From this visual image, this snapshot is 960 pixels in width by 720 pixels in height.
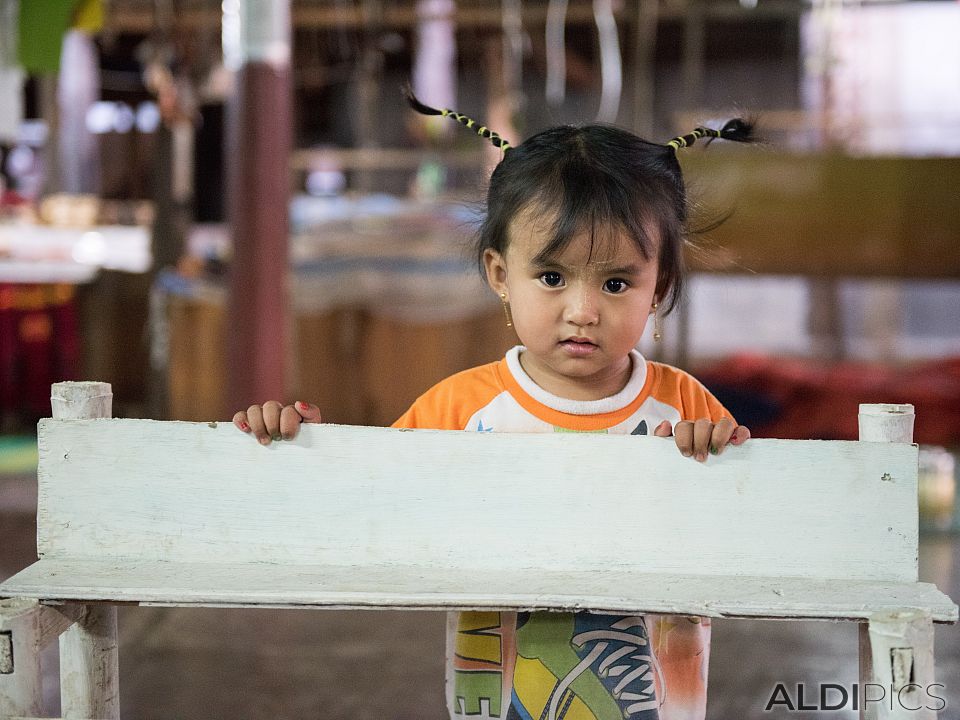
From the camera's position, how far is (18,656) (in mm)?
1055

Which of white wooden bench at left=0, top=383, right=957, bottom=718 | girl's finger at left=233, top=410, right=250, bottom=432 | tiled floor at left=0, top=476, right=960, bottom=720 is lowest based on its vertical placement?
tiled floor at left=0, top=476, right=960, bottom=720

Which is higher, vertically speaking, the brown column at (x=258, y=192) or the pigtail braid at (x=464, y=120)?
the brown column at (x=258, y=192)

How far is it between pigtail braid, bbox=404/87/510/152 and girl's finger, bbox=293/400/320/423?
17.4 inches

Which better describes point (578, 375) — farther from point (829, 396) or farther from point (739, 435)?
point (829, 396)

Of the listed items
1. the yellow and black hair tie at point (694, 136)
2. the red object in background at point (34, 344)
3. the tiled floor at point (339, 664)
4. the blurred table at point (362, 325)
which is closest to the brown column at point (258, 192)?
the blurred table at point (362, 325)

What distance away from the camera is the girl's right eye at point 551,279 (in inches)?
54.1

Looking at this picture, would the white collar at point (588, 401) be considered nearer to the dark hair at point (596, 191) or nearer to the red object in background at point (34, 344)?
the dark hair at point (596, 191)

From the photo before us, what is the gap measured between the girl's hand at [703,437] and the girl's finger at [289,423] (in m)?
0.42

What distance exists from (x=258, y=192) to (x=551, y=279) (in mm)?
2563

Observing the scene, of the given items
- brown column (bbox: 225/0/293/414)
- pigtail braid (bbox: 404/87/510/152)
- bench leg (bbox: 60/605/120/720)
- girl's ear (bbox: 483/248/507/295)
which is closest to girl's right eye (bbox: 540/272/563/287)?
girl's ear (bbox: 483/248/507/295)

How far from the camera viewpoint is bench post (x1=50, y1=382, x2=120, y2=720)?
1242 millimetres

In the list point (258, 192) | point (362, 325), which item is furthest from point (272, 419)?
point (362, 325)

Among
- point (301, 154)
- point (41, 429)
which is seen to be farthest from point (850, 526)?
point (301, 154)

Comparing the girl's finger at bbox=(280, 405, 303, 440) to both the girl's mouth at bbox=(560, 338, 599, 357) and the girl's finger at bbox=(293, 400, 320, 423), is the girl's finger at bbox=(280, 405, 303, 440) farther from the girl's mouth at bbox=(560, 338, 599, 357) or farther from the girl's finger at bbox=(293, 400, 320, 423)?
the girl's mouth at bbox=(560, 338, 599, 357)
